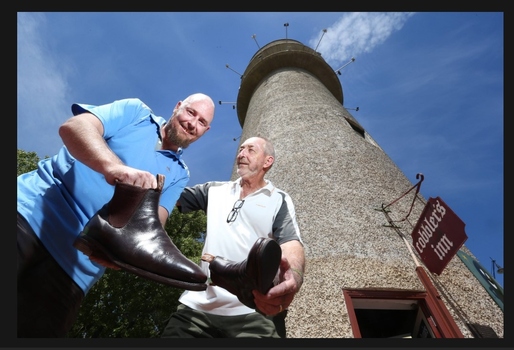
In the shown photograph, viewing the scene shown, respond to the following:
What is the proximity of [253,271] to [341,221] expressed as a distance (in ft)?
10.8

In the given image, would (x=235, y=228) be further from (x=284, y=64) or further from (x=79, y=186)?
(x=284, y=64)

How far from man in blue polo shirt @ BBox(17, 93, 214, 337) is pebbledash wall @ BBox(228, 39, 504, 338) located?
2.14 meters

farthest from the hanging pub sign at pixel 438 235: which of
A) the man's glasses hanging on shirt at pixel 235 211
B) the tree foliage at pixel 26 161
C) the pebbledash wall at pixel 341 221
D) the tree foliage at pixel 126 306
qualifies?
the tree foliage at pixel 26 161

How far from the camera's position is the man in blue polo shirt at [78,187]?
1587 millimetres

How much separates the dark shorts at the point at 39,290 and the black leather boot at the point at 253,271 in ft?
2.27

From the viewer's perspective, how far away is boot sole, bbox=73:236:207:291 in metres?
1.34

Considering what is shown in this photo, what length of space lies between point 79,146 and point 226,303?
37.0 inches

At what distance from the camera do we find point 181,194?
7.63 feet

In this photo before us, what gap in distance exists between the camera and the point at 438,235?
3.88 metres

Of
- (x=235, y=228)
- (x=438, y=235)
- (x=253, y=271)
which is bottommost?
(x=253, y=271)

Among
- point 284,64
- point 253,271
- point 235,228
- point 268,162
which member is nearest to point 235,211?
point 235,228

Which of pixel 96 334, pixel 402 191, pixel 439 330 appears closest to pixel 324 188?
pixel 402 191

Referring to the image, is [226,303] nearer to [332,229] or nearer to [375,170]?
[332,229]

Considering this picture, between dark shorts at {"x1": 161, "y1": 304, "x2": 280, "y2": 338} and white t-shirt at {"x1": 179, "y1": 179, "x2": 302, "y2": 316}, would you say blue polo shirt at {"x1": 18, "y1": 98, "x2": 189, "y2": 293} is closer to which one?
white t-shirt at {"x1": 179, "y1": 179, "x2": 302, "y2": 316}
